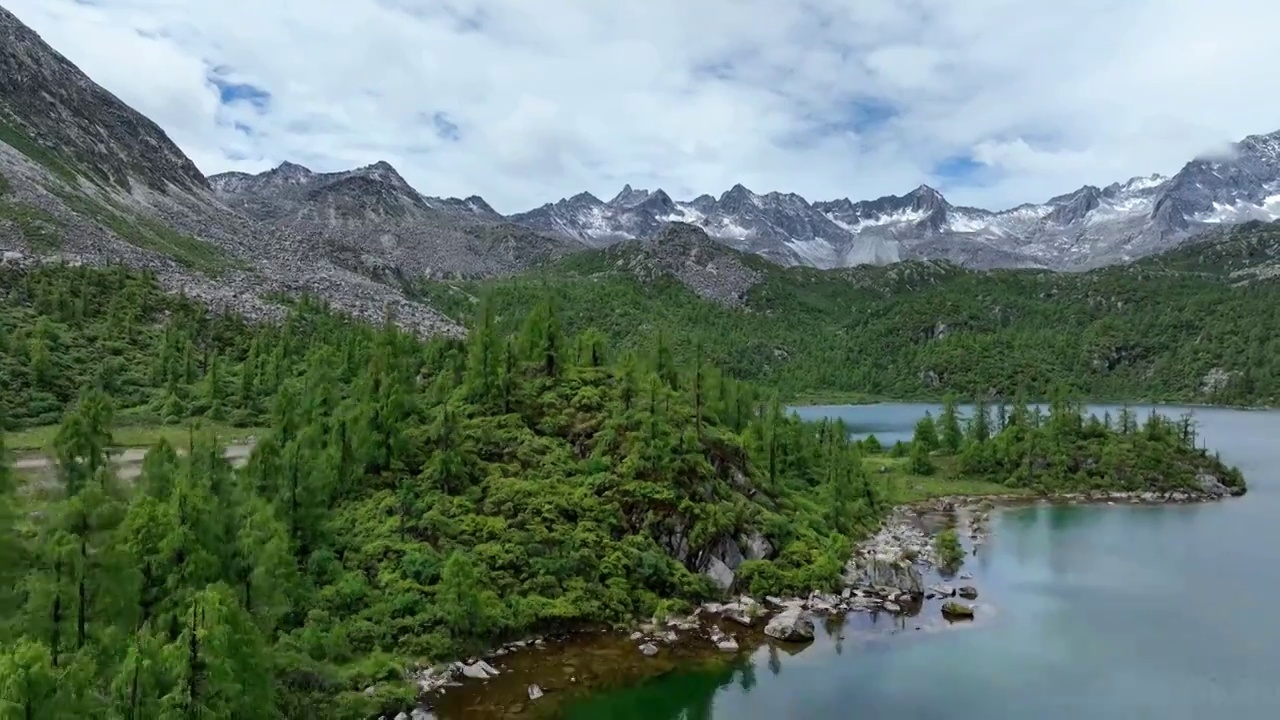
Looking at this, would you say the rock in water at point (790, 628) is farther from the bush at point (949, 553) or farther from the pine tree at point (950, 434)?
the pine tree at point (950, 434)

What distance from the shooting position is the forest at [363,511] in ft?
95.6

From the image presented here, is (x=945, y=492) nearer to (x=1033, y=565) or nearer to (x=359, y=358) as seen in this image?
(x=1033, y=565)

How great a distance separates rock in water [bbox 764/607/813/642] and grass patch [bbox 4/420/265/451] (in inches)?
1787

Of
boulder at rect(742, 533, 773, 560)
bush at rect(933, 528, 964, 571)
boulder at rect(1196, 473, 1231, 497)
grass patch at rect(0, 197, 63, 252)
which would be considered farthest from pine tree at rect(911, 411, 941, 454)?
grass patch at rect(0, 197, 63, 252)

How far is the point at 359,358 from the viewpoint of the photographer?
96125mm

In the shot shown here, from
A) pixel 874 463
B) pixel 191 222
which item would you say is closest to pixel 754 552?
pixel 874 463

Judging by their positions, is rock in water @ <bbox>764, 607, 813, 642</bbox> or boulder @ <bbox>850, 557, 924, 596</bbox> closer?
rock in water @ <bbox>764, 607, 813, 642</bbox>

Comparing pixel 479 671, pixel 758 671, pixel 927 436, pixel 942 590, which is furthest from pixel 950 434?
pixel 479 671

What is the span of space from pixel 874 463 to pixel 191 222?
16415 cm

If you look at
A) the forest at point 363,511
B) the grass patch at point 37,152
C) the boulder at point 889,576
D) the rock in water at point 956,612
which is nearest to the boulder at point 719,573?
the forest at point 363,511

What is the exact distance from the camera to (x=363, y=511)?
53.7 m

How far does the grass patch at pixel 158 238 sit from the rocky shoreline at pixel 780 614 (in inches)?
5055

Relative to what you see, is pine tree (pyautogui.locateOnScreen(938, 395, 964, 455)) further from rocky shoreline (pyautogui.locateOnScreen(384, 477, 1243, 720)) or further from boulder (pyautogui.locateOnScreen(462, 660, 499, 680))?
boulder (pyautogui.locateOnScreen(462, 660, 499, 680))

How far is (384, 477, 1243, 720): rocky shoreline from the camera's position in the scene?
4278 cm
